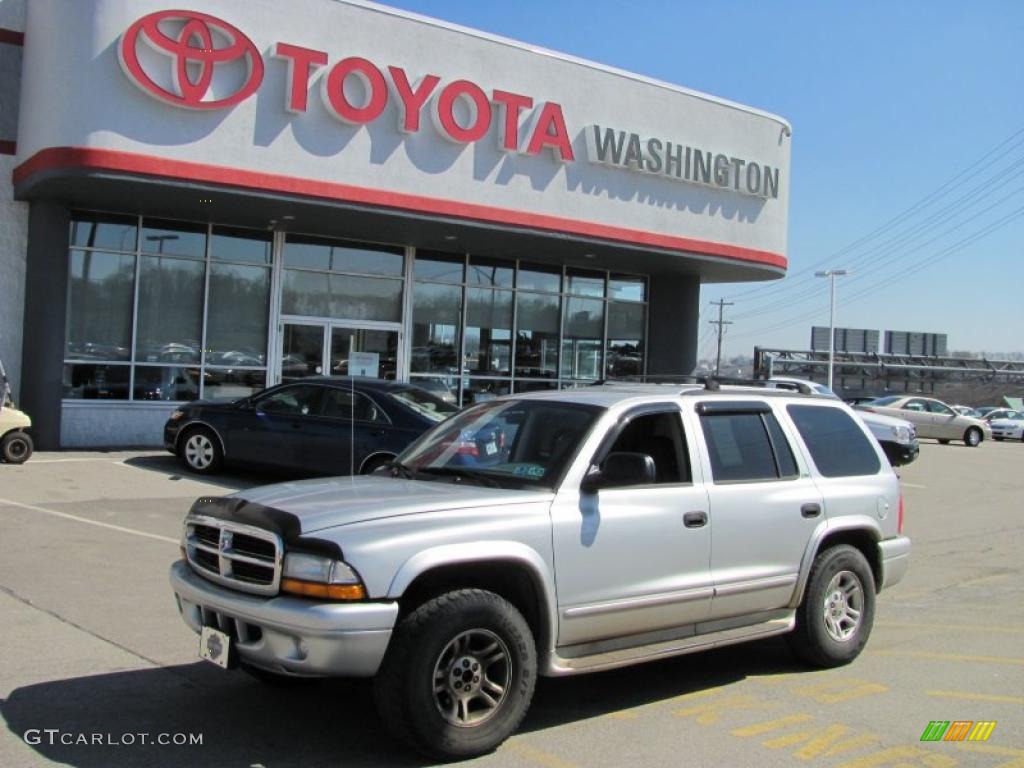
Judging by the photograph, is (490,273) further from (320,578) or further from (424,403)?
(320,578)

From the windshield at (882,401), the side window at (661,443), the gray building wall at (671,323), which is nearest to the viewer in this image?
the side window at (661,443)

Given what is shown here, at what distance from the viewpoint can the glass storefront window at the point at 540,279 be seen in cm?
2105

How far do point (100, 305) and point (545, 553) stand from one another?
1381 centimetres

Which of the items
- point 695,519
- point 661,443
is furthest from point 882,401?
point 695,519

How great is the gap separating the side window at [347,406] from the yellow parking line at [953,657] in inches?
290

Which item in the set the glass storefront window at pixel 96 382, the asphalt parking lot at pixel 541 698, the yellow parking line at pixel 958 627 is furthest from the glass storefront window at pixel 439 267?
the yellow parking line at pixel 958 627

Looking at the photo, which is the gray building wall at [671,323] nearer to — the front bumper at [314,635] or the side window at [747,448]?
the side window at [747,448]

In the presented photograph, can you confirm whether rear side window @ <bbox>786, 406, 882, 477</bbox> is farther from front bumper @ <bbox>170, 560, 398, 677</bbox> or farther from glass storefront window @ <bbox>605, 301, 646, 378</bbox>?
glass storefront window @ <bbox>605, 301, 646, 378</bbox>

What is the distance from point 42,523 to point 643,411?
280 inches

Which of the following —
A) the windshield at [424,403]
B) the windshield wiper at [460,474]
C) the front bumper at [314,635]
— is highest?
the windshield at [424,403]

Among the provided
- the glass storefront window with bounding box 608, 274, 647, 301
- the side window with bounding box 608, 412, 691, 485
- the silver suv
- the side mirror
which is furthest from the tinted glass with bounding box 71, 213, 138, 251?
the side mirror

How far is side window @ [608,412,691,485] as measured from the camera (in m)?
5.64

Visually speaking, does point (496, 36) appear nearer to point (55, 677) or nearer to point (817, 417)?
point (817, 417)

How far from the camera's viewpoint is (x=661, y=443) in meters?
5.75
